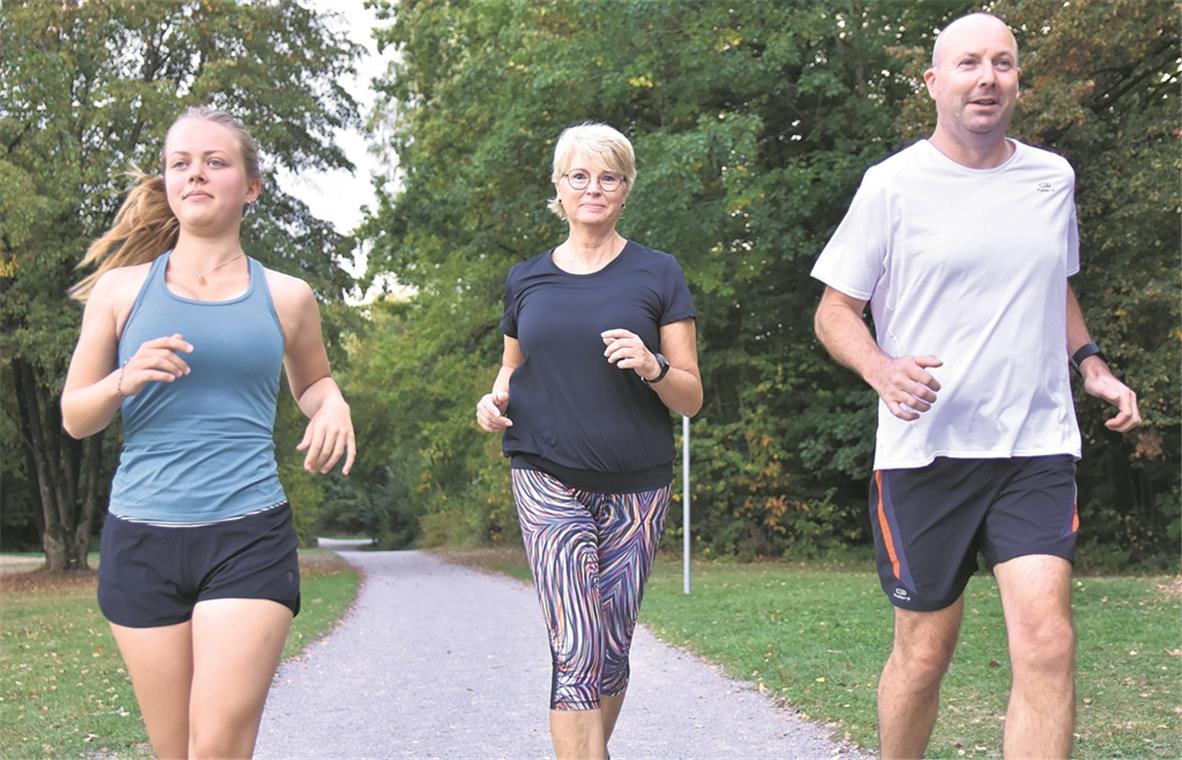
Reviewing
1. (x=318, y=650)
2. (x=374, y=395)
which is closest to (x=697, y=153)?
(x=318, y=650)

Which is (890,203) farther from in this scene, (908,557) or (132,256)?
(132,256)

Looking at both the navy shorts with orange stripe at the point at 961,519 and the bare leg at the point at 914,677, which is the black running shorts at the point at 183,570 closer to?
the navy shorts with orange stripe at the point at 961,519

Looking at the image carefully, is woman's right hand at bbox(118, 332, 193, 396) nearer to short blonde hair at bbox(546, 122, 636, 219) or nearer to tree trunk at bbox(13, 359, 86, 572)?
short blonde hair at bbox(546, 122, 636, 219)

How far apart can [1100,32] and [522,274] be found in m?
16.3

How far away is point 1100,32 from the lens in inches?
721

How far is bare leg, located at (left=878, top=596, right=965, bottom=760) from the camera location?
410cm

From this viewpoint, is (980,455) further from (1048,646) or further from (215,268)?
(215,268)

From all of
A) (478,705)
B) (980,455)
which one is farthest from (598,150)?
(478,705)

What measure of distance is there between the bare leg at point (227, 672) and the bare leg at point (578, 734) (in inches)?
45.6

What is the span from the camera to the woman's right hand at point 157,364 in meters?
3.18

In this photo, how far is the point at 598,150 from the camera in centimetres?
435

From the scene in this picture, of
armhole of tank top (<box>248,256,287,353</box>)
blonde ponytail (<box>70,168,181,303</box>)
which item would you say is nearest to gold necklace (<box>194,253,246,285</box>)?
armhole of tank top (<box>248,256,287,353</box>)

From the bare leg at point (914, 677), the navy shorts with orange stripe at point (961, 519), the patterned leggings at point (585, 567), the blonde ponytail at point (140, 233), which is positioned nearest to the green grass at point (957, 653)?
the bare leg at point (914, 677)

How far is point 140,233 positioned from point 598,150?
1504 millimetres
